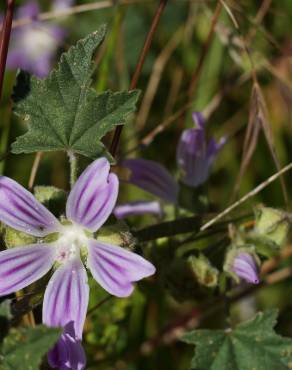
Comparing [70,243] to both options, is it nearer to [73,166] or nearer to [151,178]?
[73,166]

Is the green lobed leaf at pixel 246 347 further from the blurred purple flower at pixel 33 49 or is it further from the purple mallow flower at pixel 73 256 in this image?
the blurred purple flower at pixel 33 49

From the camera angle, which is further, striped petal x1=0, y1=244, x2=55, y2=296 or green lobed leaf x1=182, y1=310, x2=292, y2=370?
green lobed leaf x1=182, y1=310, x2=292, y2=370

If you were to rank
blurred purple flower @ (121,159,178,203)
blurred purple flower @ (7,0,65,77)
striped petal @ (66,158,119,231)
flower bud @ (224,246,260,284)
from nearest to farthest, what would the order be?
striped petal @ (66,158,119,231) < flower bud @ (224,246,260,284) < blurred purple flower @ (121,159,178,203) < blurred purple flower @ (7,0,65,77)

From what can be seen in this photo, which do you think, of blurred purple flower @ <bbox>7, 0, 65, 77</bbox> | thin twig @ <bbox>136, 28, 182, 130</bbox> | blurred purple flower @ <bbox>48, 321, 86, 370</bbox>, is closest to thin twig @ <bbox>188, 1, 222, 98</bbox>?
thin twig @ <bbox>136, 28, 182, 130</bbox>

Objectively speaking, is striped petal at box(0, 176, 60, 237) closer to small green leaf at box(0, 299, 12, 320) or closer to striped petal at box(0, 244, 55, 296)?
striped petal at box(0, 244, 55, 296)

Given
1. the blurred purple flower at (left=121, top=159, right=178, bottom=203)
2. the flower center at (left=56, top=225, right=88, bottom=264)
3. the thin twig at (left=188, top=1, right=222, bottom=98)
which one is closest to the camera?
the flower center at (left=56, top=225, right=88, bottom=264)

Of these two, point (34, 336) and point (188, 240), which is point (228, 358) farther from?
point (34, 336)
